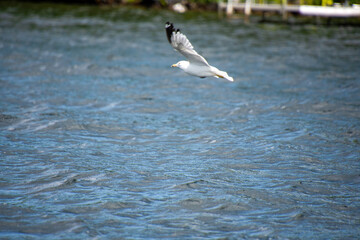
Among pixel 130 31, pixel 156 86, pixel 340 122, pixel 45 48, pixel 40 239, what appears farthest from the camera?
pixel 130 31

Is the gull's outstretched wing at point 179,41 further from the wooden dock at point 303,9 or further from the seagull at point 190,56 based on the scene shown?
the wooden dock at point 303,9

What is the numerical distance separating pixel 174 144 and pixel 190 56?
→ 2295 mm

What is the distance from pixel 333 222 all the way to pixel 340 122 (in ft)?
20.7

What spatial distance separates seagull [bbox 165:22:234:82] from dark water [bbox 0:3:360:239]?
5.83 feet

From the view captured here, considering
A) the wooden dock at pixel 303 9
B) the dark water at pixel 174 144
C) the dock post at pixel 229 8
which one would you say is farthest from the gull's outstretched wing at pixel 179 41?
the dock post at pixel 229 8

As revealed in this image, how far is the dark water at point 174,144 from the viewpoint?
781cm

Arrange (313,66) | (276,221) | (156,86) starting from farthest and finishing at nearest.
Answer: (313,66) < (156,86) < (276,221)

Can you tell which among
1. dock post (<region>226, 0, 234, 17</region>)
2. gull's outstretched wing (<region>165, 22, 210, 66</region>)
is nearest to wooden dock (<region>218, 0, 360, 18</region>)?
dock post (<region>226, 0, 234, 17</region>)

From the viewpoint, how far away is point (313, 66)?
21.2 m

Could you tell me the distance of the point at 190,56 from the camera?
1045 cm

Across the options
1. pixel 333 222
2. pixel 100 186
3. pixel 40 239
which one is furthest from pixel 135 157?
pixel 333 222

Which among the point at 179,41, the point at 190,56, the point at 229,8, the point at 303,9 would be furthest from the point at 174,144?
the point at 229,8

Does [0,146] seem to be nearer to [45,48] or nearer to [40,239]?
[40,239]

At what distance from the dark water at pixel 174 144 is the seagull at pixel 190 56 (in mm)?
1777
